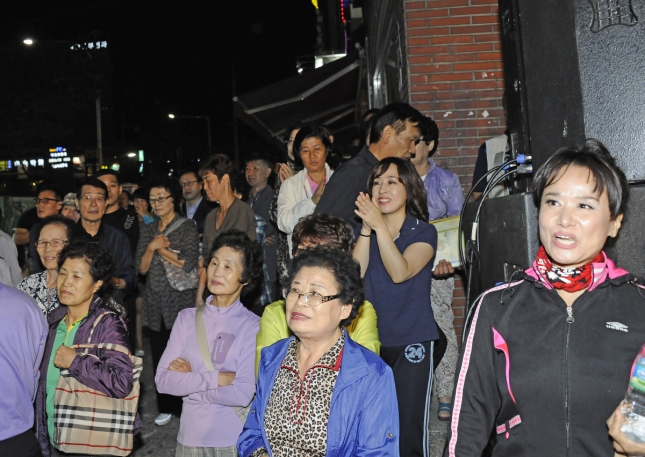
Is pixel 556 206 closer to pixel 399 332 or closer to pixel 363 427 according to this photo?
pixel 363 427

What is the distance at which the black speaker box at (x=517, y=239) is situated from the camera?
2.83 metres

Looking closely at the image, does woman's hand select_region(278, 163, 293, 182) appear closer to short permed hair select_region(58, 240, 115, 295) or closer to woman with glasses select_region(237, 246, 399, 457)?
short permed hair select_region(58, 240, 115, 295)

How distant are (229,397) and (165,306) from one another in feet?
9.64

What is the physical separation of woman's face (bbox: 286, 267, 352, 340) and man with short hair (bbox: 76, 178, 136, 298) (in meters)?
3.51

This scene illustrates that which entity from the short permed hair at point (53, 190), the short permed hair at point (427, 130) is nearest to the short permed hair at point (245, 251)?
the short permed hair at point (427, 130)

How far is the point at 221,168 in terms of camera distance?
6.71 m

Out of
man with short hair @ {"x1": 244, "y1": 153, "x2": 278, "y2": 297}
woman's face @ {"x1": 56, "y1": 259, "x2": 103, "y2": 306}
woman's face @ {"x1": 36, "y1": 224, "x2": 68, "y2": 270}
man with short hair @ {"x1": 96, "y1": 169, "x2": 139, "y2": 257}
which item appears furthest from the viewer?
man with short hair @ {"x1": 96, "y1": 169, "x2": 139, "y2": 257}

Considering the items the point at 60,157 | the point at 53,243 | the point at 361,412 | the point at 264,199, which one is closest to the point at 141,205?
the point at 264,199

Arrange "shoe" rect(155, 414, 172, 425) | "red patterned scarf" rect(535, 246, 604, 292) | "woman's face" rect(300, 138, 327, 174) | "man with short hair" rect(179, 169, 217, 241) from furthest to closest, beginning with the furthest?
"man with short hair" rect(179, 169, 217, 241) < "shoe" rect(155, 414, 172, 425) < "woman's face" rect(300, 138, 327, 174) < "red patterned scarf" rect(535, 246, 604, 292)

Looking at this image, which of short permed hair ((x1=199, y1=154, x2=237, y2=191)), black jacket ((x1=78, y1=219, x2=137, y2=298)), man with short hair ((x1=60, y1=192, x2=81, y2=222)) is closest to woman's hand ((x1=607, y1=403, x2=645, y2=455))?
black jacket ((x1=78, y1=219, x2=137, y2=298))

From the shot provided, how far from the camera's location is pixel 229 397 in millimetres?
3727

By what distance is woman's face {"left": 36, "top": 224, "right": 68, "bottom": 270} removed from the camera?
4824mm

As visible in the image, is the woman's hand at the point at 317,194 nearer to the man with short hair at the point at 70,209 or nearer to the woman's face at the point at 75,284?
the woman's face at the point at 75,284

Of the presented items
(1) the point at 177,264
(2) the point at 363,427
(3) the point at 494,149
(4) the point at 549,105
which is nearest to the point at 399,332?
(2) the point at 363,427
